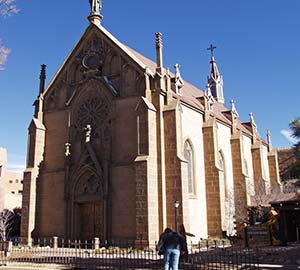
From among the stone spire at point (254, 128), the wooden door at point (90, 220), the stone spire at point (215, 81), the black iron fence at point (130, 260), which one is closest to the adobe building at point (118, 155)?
the wooden door at point (90, 220)

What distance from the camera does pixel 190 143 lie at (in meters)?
28.4

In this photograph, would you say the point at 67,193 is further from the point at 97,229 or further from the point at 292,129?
the point at 292,129

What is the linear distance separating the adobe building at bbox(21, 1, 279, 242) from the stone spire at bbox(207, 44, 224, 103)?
19921mm

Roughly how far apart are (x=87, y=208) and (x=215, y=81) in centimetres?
3131

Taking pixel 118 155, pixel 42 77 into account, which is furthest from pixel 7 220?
pixel 118 155

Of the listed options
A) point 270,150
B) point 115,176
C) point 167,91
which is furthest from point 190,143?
point 270,150

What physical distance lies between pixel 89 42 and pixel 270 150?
1066 inches

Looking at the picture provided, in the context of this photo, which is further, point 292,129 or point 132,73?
point 132,73

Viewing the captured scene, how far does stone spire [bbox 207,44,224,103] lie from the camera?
51.6 metres

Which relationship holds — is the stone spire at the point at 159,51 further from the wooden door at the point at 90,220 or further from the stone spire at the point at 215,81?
the stone spire at the point at 215,81

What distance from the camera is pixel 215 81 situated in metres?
52.5

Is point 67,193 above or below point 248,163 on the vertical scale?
below

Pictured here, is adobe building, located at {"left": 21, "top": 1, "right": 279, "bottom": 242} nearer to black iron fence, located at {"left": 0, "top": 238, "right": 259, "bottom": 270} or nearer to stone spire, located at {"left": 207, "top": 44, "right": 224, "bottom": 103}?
black iron fence, located at {"left": 0, "top": 238, "right": 259, "bottom": 270}

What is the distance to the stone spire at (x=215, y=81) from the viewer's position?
169 feet
